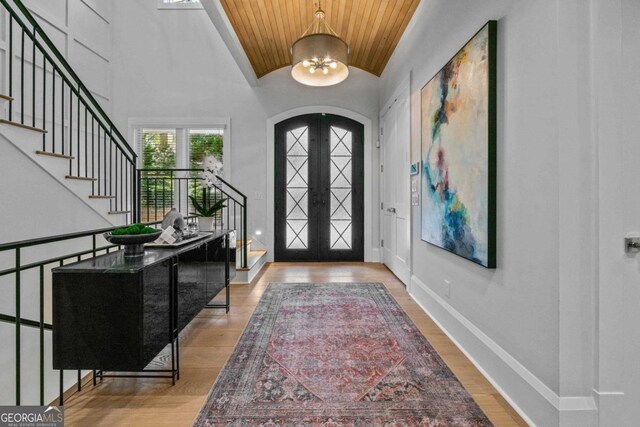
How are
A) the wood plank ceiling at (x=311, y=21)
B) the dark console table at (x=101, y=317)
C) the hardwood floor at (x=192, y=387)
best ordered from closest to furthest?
the dark console table at (x=101, y=317), the hardwood floor at (x=192, y=387), the wood plank ceiling at (x=311, y=21)

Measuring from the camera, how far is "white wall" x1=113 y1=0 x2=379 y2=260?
5.80 meters

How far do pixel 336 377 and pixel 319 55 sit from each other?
2.78 metres

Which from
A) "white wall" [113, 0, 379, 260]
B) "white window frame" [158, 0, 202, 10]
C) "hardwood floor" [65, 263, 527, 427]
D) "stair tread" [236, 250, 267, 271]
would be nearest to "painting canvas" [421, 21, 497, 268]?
"hardwood floor" [65, 263, 527, 427]

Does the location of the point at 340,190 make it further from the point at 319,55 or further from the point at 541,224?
the point at 541,224

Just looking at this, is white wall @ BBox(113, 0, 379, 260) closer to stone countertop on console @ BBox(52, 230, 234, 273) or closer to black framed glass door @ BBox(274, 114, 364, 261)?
black framed glass door @ BBox(274, 114, 364, 261)

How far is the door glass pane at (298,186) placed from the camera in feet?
19.3

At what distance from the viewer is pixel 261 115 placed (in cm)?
588

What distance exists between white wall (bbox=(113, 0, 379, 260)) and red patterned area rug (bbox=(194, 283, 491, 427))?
3143 millimetres

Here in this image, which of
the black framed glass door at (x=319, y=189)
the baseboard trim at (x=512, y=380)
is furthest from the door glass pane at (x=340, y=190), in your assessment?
the baseboard trim at (x=512, y=380)

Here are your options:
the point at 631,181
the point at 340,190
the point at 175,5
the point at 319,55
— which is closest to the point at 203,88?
the point at 175,5

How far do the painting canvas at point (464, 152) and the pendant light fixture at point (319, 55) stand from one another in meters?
0.96

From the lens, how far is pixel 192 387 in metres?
2.00

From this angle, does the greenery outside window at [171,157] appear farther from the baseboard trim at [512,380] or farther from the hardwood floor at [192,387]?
the baseboard trim at [512,380]

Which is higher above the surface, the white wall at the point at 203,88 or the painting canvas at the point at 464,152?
the white wall at the point at 203,88
